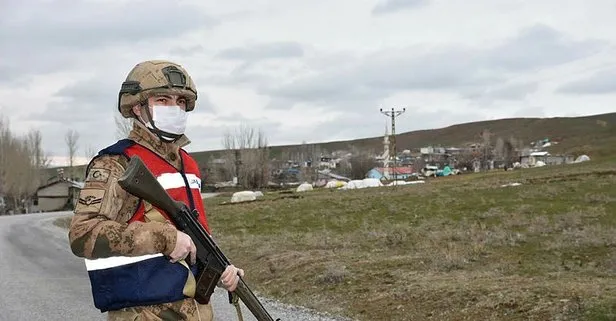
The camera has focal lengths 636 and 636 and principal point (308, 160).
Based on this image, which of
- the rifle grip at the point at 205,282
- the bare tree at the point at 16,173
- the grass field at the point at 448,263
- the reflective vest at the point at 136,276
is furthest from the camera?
the bare tree at the point at 16,173

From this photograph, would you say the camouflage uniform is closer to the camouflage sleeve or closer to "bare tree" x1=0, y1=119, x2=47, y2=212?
the camouflage sleeve

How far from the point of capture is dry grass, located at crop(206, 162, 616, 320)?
8.59 meters

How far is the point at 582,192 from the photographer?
1267 inches

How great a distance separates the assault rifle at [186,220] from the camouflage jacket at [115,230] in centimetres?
9

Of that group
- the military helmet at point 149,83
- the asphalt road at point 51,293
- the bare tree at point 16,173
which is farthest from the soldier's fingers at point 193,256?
the bare tree at point 16,173

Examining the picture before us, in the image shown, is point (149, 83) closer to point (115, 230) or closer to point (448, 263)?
point (115, 230)

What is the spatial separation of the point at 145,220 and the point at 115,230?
229 mm

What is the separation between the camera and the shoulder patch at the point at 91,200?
2855 mm

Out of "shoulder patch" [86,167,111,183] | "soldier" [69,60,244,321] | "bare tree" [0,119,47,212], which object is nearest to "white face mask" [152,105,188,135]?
"soldier" [69,60,244,321]

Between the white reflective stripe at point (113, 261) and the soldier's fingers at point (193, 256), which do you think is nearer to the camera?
the white reflective stripe at point (113, 261)

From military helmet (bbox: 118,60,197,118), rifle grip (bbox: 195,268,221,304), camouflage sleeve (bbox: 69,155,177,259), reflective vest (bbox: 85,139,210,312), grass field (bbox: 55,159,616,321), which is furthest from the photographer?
grass field (bbox: 55,159,616,321)

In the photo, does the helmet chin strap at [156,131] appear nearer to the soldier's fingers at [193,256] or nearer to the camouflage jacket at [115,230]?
the camouflage jacket at [115,230]

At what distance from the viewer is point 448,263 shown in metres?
12.2

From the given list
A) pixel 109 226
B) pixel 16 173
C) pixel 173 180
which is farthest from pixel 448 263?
pixel 16 173
